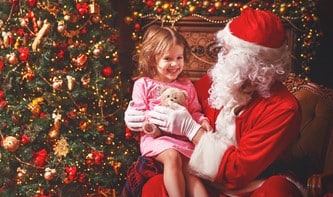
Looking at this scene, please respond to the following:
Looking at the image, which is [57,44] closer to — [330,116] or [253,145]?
[253,145]

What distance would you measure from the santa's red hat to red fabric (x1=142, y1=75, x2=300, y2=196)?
0.26 m

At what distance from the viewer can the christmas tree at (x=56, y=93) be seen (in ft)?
9.99

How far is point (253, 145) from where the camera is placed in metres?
2.22

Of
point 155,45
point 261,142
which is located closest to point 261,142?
point 261,142

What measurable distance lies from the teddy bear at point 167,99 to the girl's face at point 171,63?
0.43 ft

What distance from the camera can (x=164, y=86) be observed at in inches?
102

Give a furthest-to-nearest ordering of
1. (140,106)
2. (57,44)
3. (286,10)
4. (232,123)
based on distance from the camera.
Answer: (286,10) → (57,44) → (140,106) → (232,123)

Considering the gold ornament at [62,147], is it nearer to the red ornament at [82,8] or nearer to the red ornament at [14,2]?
the red ornament at [82,8]

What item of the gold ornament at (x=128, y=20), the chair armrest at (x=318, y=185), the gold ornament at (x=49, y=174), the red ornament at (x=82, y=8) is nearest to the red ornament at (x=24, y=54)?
the red ornament at (x=82, y=8)

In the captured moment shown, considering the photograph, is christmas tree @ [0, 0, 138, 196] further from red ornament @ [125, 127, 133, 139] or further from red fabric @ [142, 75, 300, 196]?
red fabric @ [142, 75, 300, 196]

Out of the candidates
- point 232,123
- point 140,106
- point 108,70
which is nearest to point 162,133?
point 140,106

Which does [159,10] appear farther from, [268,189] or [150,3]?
[268,189]

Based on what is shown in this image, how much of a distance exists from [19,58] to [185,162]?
4.64ft

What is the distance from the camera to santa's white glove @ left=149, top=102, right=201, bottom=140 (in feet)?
7.85
